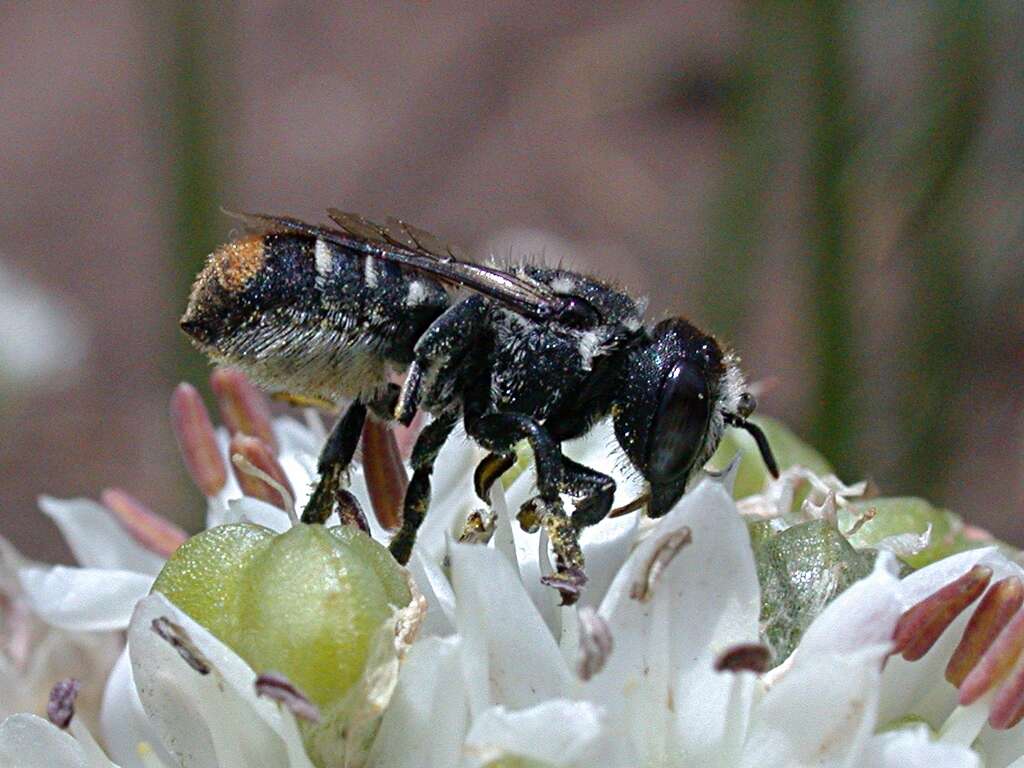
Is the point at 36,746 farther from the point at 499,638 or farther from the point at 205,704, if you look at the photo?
the point at 499,638

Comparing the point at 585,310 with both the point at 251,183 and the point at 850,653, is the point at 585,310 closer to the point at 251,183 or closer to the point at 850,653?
the point at 850,653

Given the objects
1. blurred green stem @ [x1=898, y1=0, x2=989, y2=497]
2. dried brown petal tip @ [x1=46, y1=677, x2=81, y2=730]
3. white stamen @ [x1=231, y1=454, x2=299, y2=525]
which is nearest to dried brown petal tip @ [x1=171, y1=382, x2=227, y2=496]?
white stamen @ [x1=231, y1=454, x2=299, y2=525]

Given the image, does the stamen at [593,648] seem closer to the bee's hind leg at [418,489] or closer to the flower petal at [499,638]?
the flower petal at [499,638]

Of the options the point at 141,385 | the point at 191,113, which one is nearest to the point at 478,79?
the point at 141,385

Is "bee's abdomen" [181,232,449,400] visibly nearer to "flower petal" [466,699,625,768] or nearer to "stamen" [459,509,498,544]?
"stamen" [459,509,498,544]

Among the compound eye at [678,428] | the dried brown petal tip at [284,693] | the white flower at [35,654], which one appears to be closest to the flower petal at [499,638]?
the dried brown petal tip at [284,693]

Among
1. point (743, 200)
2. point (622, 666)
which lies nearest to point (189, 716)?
point (622, 666)
